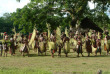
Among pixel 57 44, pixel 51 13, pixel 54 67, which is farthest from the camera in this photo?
pixel 51 13

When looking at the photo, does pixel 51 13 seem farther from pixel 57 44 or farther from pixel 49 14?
pixel 57 44

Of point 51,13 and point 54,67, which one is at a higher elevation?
point 51,13

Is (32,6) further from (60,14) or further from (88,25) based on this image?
(88,25)

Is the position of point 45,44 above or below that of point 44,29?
below

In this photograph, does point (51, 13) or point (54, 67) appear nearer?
point (54, 67)

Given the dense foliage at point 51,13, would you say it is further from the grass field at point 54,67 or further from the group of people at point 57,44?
the grass field at point 54,67

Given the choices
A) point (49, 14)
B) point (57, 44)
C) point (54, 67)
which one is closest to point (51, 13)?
point (49, 14)

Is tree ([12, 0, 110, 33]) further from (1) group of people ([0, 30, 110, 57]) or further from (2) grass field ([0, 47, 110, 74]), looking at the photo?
(2) grass field ([0, 47, 110, 74])

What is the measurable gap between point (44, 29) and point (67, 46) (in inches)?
568

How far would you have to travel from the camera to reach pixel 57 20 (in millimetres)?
25188

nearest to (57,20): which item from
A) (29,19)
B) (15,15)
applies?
(29,19)

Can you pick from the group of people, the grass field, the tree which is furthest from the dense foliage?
the grass field

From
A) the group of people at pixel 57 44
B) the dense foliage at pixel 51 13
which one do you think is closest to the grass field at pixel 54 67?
the group of people at pixel 57 44

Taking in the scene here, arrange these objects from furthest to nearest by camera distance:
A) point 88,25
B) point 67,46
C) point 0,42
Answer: point 88,25 < point 0,42 < point 67,46
